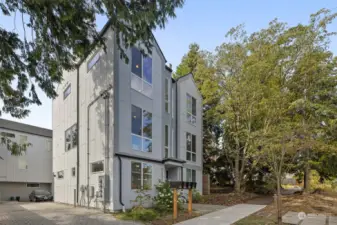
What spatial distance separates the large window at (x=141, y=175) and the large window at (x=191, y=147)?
5.87 m

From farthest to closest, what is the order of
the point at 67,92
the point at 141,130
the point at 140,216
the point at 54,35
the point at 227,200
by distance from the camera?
the point at 67,92, the point at 227,200, the point at 141,130, the point at 140,216, the point at 54,35

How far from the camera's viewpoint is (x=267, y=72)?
60.7 ft

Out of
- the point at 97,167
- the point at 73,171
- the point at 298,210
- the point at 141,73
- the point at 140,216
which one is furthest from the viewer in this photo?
the point at 73,171

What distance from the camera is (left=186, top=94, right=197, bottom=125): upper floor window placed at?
20.9 meters

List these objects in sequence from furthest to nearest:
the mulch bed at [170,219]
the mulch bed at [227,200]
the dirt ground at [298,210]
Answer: the mulch bed at [227,200] → the dirt ground at [298,210] → the mulch bed at [170,219]

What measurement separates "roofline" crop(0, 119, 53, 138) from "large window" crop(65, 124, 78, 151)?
440 inches

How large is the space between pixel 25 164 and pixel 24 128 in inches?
141

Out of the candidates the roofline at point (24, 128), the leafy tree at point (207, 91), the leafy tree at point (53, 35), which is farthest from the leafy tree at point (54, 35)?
the roofline at point (24, 128)

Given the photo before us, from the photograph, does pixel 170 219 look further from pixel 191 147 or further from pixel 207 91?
pixel 207 91

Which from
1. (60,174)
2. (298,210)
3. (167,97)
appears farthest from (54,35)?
(60,174)

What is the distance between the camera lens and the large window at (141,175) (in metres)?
13.7

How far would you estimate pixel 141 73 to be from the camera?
49.7ft

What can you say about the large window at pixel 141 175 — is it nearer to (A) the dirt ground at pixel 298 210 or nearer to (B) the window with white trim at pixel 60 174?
(A) the dirt ground at pixel 298 210

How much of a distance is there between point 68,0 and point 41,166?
26575 millimetres
